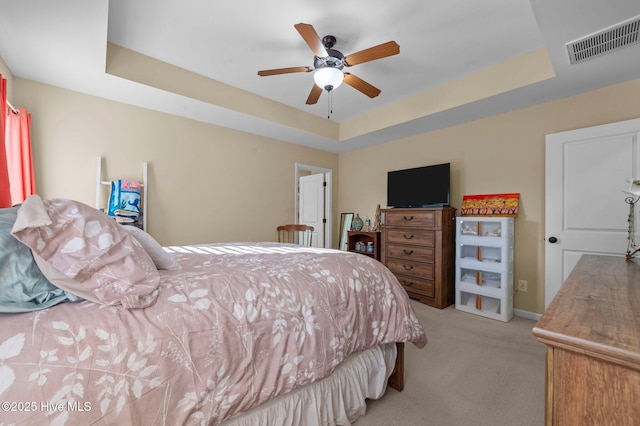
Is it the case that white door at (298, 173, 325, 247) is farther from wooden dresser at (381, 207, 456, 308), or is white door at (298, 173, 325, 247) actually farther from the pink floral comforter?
the pink floral comforter

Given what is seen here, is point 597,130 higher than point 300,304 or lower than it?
higher

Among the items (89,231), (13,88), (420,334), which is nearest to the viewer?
(89,231)

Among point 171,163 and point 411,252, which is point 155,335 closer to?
point 171,163

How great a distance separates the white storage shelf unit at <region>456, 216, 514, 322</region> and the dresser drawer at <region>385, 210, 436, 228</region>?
13.4 inches

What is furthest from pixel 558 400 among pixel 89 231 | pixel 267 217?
pixel 267 217

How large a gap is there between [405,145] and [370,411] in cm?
356

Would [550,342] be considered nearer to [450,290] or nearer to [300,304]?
[300,304]

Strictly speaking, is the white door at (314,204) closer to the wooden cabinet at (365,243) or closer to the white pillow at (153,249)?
the wooden cabinet at (365,243)

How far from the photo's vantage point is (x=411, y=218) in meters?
3.49

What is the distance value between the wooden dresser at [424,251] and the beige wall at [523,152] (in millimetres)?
Answer: 569

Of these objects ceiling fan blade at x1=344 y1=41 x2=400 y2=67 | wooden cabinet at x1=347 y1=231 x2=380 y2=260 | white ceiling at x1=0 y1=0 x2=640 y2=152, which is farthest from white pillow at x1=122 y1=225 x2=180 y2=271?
wooden cabinet at x1=347 y1=231 x2=380 y2=260

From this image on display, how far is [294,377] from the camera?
1101 mm

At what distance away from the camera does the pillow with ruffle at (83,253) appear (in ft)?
2.59

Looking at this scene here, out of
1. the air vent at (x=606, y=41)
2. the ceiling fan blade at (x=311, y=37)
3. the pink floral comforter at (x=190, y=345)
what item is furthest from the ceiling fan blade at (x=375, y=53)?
the pink floral comforter at (x=190, y=345)
